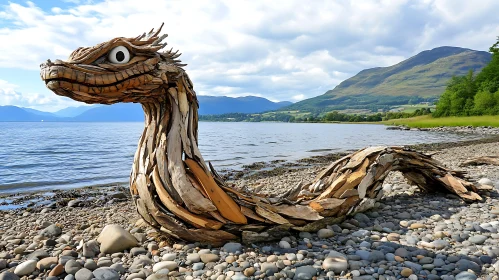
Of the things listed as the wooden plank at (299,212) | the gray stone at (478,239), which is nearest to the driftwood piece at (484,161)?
the gray stone at (478,239)

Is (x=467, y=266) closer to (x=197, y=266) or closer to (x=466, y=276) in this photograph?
(x=466, y=276)

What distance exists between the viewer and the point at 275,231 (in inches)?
156

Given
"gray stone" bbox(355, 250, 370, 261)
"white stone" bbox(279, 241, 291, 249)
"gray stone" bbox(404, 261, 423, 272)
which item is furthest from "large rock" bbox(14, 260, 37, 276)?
"gray stone" bbox(404, 261, 423, 272)

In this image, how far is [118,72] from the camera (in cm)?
353

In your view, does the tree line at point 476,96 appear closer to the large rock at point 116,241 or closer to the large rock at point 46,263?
the large rock at point 116,241

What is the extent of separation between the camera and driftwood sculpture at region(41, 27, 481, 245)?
348 centimetres

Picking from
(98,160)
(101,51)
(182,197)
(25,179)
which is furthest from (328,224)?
(98,160)

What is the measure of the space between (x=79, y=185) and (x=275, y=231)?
12071 millimetres

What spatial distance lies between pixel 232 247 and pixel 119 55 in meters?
2.46

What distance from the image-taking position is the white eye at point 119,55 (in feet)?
11.8

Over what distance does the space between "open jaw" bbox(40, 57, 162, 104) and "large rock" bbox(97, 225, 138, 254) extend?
1.61 meters

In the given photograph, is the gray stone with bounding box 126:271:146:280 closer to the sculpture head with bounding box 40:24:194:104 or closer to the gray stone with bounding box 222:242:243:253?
the gray stone with bounding box 222:242:243:253

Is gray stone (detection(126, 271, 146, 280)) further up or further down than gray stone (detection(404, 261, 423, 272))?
further up

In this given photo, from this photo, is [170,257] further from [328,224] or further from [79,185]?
[79,185]
